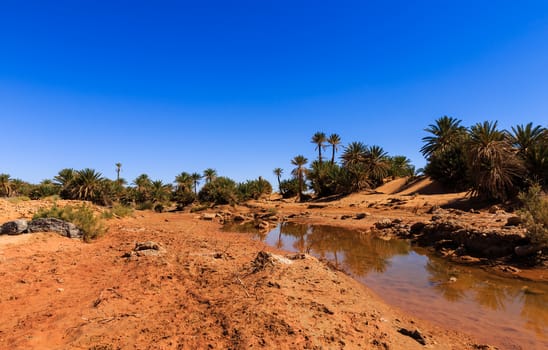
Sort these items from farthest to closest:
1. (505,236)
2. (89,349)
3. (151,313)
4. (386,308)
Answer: (505,236)
(386,308)
(151,313)
(89,349)

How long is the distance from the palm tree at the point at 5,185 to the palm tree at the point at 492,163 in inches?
2402

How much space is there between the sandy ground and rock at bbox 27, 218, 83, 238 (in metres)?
1.32

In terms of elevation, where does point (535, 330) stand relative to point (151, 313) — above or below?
below

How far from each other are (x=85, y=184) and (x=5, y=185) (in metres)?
19.2

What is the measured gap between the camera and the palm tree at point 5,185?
42.4 meters

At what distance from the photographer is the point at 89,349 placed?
140 inches

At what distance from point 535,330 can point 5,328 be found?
348 inches

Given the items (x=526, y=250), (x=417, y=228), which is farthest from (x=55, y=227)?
(x=417, y=228)

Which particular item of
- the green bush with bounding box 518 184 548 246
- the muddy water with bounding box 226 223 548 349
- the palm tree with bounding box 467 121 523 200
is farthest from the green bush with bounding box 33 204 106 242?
the palm tree with bounding box 467 121 523 200

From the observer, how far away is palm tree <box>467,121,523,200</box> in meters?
19.7

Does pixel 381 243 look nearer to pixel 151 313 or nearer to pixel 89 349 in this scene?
pixel 151 313

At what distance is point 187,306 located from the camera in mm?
4957

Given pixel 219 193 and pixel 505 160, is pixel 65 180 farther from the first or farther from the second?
pixel 505 160

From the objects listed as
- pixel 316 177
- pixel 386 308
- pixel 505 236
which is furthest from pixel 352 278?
pixel 316 177
